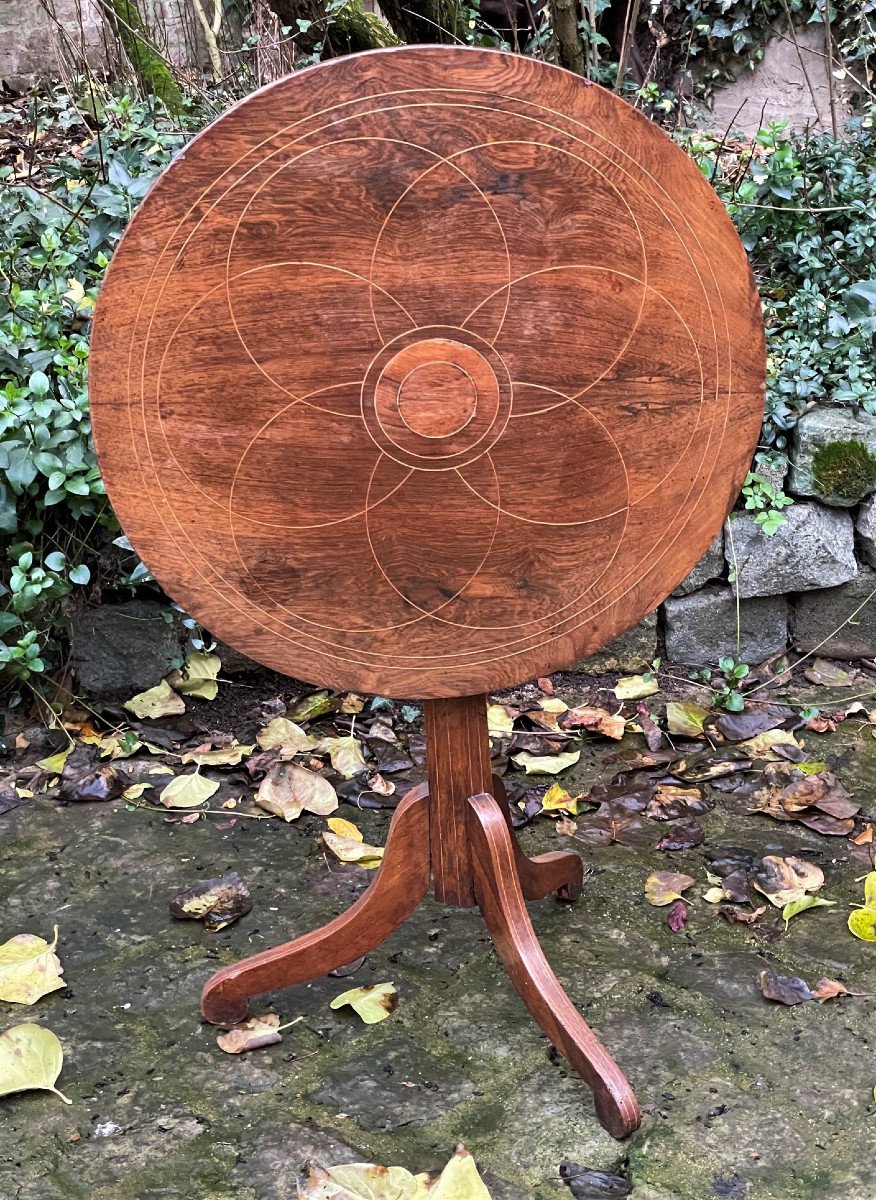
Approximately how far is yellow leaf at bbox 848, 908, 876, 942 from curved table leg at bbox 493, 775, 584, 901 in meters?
0.49

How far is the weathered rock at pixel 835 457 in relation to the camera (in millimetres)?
2805

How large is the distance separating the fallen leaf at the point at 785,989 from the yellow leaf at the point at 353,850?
2.62ft

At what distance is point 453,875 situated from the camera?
1.85 m

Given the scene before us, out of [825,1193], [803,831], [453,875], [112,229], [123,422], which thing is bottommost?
[825,1193]

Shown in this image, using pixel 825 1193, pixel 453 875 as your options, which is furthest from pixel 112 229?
pixel 825 1193

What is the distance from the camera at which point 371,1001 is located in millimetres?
1859

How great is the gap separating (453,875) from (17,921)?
0.87 metres

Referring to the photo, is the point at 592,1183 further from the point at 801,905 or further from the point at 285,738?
the point at 285,738

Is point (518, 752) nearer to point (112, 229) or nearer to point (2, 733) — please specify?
point (2, 733)

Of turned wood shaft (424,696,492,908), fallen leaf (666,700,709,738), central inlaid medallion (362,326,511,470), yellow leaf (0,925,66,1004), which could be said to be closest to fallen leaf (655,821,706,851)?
fallen leaf (666,700,709,738)

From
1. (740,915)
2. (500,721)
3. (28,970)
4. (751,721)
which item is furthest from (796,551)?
(28,970)

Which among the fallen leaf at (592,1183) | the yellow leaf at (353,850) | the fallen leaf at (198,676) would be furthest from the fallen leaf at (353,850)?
the fallen leaf at (592,1183)

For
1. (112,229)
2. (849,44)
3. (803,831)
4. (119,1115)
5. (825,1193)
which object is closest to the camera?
(825,1193)

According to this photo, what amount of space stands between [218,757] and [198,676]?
26 cm
